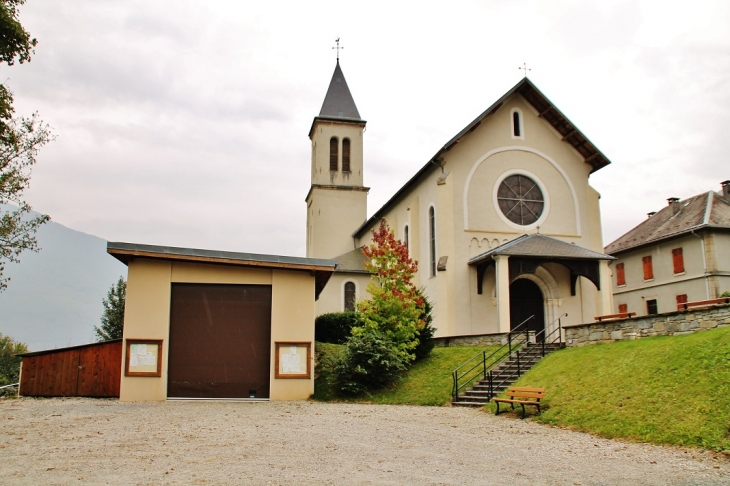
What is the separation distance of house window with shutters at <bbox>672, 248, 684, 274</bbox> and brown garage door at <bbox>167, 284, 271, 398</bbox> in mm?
24056

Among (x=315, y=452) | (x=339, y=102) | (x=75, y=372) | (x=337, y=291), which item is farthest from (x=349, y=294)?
(x=315, y=452)

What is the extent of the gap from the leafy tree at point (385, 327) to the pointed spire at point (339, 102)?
24848 millimetres

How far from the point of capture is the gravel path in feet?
25.6

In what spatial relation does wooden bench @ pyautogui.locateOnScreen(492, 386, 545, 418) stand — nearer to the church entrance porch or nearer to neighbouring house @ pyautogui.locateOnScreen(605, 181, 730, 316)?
the church entrance porch

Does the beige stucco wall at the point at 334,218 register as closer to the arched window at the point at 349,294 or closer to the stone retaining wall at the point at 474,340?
the arched window at the point at 349,294

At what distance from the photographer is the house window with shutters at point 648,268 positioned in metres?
35.1

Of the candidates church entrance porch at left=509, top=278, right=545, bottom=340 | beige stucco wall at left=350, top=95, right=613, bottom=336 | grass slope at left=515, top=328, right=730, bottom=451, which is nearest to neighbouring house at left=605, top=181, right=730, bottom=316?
beige stucco wall at left=350, top=95, right=613, bottom=336

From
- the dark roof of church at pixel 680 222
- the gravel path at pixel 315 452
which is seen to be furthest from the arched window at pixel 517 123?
the gravel path at pixel 315 452

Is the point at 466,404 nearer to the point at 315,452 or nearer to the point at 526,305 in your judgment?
the point at 315,452

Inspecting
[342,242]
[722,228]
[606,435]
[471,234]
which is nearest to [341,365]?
[606,435]

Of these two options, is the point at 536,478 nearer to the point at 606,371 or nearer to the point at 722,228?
the point at 606,371

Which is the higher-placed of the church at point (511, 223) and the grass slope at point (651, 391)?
the church at point (511, 223)

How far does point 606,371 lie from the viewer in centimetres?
1419

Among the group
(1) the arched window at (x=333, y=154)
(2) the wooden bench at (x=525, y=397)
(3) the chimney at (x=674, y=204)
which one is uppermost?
(1) the arched window at (x=333, y=154)
